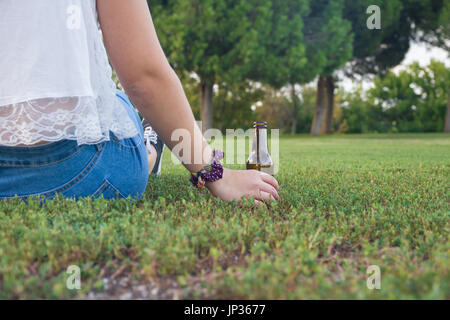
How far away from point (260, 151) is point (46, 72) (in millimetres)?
1561

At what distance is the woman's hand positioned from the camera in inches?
72.2

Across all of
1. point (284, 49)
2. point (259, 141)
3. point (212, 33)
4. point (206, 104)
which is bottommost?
point (259, 141)

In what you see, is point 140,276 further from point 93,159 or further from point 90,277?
→ point 93,159

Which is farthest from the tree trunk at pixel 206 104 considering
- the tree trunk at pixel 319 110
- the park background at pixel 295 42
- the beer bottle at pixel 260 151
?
the beer bottle at pixel 260 151

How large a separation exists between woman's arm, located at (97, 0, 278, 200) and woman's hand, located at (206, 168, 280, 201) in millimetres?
234

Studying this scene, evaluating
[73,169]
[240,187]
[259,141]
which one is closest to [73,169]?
[73,169]

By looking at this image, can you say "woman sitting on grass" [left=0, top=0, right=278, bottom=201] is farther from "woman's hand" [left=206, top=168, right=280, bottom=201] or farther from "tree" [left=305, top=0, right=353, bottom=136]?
"tree" [left=305, top=0, right=353, bottom=136]

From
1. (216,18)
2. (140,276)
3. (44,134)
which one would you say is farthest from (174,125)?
(216,18)

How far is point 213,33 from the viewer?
17891 mm

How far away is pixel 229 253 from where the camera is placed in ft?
3.94

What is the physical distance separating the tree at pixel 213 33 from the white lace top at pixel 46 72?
1666 centimetres

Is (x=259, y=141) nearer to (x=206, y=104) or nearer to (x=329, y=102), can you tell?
(x=206, y=104)

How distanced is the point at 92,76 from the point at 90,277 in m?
0.95
